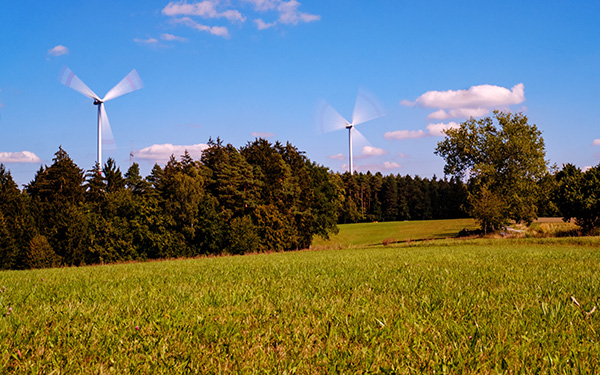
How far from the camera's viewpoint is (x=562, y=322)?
5.37 metres

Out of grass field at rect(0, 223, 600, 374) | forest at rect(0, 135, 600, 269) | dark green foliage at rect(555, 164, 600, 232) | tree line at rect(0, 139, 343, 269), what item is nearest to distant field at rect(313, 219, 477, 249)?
forest at rect(0, 135, 600, 269)

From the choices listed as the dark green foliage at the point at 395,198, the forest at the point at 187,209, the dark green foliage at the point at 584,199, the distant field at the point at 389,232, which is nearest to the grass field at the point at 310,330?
the forest at the point at 187,209

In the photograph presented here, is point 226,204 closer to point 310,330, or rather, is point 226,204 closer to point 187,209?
point 187,209

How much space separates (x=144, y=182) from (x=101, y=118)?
14075 mm

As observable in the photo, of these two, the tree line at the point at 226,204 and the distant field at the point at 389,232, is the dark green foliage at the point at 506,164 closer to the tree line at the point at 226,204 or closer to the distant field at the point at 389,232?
the tree line at the point at 226,204

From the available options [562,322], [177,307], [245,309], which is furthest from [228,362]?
[562,322]

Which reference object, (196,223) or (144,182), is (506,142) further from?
(144,182)

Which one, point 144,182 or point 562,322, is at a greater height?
point 144,182

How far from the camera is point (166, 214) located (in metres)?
62.1

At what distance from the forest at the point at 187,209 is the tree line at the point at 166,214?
0.15m

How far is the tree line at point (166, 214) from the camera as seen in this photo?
59.2 metres

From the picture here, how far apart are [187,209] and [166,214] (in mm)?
3243

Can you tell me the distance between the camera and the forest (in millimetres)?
58406

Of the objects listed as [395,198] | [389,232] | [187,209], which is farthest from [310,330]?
[395,198]
